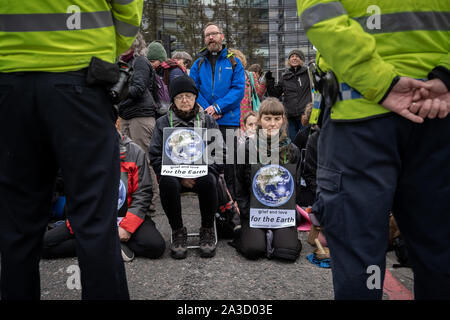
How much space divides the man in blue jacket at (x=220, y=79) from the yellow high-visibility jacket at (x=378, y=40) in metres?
3.09

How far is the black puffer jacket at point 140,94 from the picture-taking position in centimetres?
443

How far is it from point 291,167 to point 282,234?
24.1 inches

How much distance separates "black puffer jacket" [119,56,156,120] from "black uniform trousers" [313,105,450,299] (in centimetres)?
349

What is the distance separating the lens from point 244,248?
312cm

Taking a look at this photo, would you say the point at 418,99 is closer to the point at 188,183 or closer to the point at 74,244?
the point at 188,183

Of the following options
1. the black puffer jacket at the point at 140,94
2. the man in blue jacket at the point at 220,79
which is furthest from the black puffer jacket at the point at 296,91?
the black puffer jacket at the point at 140,94

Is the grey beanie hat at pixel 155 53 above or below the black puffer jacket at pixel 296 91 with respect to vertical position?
above

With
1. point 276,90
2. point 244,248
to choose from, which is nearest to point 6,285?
point 244,248

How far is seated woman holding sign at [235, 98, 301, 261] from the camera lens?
3.28 meters

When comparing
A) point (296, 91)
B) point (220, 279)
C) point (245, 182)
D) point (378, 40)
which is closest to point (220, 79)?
point (245, 182)

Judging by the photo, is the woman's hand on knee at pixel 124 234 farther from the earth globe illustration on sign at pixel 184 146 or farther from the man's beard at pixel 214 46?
the man's beard at pixel 214 46

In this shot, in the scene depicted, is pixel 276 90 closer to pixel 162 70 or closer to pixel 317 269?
pixel 162 70

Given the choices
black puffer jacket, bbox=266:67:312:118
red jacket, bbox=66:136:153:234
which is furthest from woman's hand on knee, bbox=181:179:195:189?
black puffer jacket, bbox=266:67:312:118

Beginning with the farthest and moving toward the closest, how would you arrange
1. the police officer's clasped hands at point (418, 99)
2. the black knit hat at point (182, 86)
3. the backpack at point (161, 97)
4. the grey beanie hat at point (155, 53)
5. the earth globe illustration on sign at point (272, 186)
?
1. the grey beanie hat at point (155, 53)
2. the backpack at point (161, 97)
3. the black knit hat at point (182, 86)
4. the earth globe illustration on sign at point (272, 186)
5. the police officer's clasped hands at point (418, 99)
